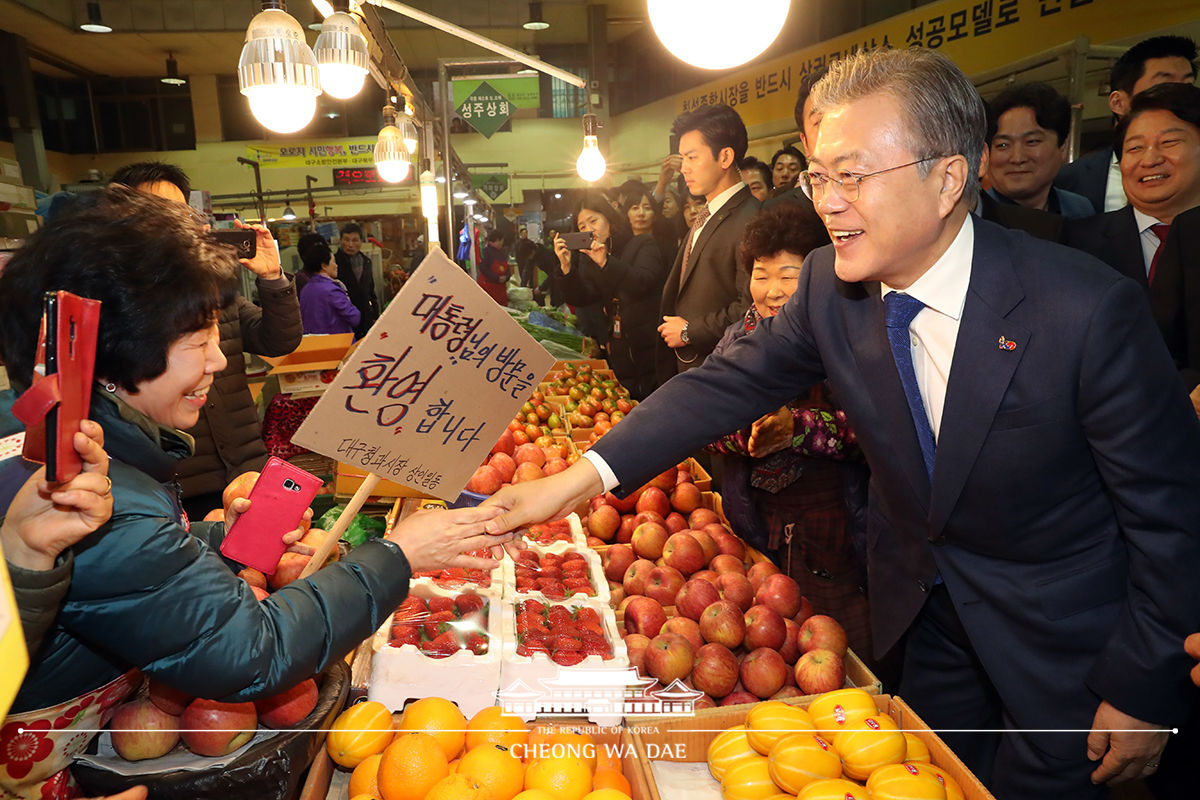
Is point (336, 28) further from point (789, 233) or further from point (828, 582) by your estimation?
point (828, 582)

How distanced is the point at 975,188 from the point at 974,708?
47.6 inches

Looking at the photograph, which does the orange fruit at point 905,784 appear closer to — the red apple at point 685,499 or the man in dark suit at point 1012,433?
the man in dark suit at point 1012,433

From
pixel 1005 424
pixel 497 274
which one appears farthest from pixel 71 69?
pixel 1005 424

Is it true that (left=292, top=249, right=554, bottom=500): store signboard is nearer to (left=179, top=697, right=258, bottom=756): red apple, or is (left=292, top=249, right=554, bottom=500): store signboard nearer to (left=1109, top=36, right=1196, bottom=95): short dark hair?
(left=179, top=697, right=258, bottom=756): red apple

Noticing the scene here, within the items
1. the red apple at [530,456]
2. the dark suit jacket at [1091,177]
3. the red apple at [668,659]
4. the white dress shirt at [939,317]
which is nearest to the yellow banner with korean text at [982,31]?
the dark suit jacket at [1091,177]

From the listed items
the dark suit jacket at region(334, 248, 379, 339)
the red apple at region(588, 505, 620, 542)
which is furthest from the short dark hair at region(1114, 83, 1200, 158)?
the dark suit jacket at region(334, 248, 379, 339)

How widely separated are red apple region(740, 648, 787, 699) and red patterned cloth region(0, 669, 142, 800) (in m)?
1.27

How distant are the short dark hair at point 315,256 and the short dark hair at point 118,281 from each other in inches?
206

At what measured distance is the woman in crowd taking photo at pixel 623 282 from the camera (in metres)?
5.48

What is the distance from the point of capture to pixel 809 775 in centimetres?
130

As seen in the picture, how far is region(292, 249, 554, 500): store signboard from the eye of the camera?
1.38 metres

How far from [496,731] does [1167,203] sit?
2769 mm

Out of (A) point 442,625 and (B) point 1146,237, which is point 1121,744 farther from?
(B) point 1146,237

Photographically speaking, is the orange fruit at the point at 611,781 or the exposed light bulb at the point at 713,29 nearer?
the orange fruit at the point at 611,781
